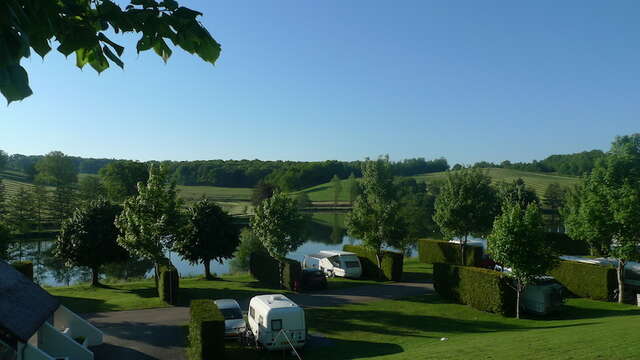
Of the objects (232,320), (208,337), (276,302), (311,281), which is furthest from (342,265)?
(208,337)

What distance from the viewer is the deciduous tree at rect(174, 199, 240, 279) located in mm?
30812

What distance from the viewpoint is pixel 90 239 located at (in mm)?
27766

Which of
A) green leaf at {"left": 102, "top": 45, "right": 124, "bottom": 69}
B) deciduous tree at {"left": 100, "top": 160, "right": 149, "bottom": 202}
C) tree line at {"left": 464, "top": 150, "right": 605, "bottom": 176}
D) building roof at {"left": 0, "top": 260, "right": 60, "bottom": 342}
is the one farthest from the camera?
tree line at {"left": 464, "top": 150, "right": 605, "bottom": 176}

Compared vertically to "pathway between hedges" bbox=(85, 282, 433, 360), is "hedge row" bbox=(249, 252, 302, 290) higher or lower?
higher

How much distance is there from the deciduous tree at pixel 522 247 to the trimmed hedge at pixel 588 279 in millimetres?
3145

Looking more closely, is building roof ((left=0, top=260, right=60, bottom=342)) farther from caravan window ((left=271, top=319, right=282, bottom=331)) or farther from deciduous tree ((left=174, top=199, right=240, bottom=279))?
deciduous tree ((left=174, top=199, right=240, bottom=279))

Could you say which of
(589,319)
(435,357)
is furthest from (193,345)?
(589,319)

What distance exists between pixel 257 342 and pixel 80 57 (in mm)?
14800

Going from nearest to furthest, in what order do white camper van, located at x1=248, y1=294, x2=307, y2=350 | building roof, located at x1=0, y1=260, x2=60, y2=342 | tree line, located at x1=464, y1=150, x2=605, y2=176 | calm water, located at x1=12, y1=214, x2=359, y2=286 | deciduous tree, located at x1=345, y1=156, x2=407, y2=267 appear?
1. building roof, located at x1=0, y1=260, x2=60, y2=342
2. white camper van, located at x1=248, y1=294, x2=307, y2=350
3. deciduous tree, located at x1=345, y1=156, x2=407, y2=267
4. calm water, located at x1=12, y1=214, x2=359, y2=286
5. tree line, located at x1=464, y1=150, x2=605, y2=176

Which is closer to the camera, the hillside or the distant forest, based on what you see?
the hillside

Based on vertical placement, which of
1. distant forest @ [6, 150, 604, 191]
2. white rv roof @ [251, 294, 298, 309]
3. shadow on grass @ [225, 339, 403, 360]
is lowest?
shadow on grass @ [225, 339, 403, 360]

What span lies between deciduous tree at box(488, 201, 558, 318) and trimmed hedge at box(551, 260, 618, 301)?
10.3ft

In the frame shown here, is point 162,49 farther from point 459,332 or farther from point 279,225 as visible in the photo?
point 279,225

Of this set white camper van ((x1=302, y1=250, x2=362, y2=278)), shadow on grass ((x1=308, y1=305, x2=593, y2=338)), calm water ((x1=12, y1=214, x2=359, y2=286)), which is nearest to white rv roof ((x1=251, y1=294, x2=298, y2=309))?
shadow on grass ((x1=308, y1=305, x2=593, y2=338))
